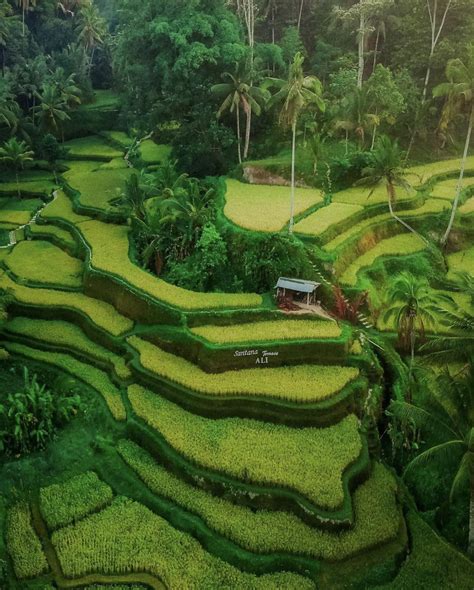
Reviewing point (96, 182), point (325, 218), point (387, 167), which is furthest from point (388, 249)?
point (96, 182)

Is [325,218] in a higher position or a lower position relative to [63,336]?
higher

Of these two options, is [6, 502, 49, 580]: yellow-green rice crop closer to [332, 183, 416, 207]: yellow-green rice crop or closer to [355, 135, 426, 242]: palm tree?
[355, 135, 426, 242]: palm tree

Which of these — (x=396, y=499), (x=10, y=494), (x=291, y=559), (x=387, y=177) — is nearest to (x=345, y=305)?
(x=387, y=177)

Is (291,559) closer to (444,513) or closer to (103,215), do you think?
(444,513)

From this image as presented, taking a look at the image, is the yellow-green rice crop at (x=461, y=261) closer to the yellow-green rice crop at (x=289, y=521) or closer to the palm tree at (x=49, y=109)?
the yellow-green rice crop at (x=289, y=521)

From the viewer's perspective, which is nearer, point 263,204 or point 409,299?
point 409,299

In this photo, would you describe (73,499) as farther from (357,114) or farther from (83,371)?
(357,114)

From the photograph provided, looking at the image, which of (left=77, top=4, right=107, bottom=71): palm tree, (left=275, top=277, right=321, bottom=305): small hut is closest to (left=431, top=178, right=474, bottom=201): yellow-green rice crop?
(left=275, top=277, right=321, bottom=305): small hut
